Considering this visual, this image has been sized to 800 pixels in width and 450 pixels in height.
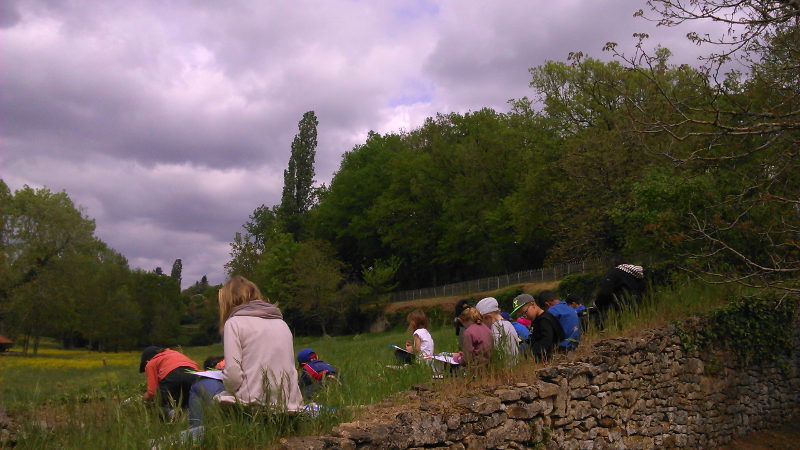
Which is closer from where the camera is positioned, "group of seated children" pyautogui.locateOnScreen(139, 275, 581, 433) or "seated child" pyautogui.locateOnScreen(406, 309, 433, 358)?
"group of seated children" pyautogui.locateOnScreen(139, 275, 581, 433)

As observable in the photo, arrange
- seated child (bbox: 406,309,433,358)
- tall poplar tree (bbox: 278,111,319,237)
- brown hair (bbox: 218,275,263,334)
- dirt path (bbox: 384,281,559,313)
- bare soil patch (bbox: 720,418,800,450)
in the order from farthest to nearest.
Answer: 1. tall poplar tree (bbox: 278,111,319,237)
2. dirt path (bbox: 384,281,559,313)
3. bare soil patch (bbox: 720,418,800,450)
4. seated child (bbox: 406,309,433,358)
5. brown hair (bbox: 218,275,263,334)

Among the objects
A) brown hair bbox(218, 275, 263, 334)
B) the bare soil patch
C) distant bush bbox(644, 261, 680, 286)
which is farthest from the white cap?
distant bush bbox(644, 261, 680, 286)

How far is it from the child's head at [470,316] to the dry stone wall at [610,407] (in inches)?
39.1

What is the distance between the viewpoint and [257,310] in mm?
4727

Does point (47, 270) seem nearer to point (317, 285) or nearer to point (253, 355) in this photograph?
point (317, 285)

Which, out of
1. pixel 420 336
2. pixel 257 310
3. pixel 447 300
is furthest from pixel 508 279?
pixel 257 310

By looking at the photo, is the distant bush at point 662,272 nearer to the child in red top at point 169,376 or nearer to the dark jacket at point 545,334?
the dark jacket at point 545,334

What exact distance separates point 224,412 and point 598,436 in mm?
4612

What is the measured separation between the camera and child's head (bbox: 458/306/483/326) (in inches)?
301

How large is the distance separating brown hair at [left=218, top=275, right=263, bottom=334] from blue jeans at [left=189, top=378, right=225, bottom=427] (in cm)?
47

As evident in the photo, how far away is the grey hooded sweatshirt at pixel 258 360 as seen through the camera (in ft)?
14.9

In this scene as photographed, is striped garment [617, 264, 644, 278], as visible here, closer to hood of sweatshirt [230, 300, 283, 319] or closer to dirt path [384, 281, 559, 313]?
hood of sweatshirt [230, 300, 283, 319]

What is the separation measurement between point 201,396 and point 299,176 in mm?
60267

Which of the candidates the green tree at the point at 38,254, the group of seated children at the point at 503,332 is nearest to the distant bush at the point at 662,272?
the group of seated children at the point at 503,332
